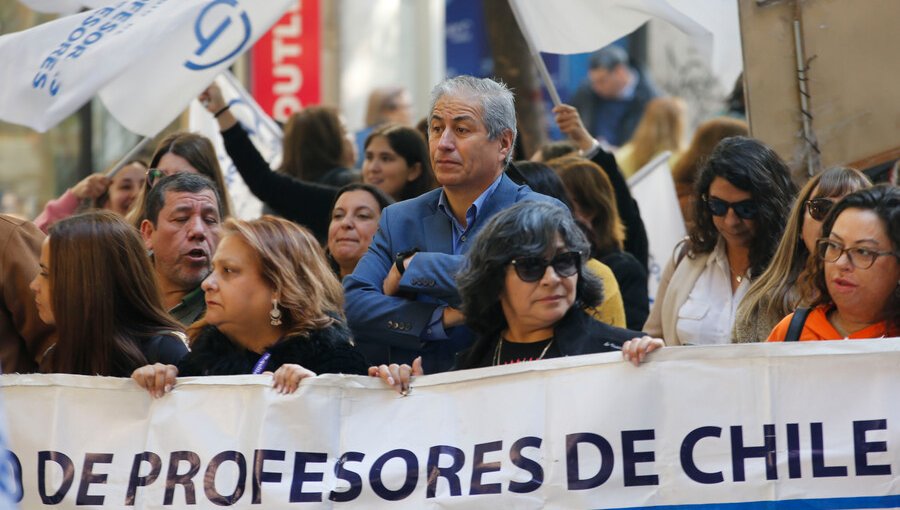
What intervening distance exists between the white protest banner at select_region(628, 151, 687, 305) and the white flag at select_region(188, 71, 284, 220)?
93.3 inches

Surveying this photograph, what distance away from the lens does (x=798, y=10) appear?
6.55 m

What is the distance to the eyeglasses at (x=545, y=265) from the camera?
181 inches

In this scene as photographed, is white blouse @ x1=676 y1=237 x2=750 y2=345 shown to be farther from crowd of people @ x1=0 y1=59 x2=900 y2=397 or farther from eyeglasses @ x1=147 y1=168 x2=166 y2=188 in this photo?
eyeglasses @ x1=147 y1=168 x2=166 y2=188

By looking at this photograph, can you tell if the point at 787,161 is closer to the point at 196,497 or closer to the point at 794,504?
the point at 794,504

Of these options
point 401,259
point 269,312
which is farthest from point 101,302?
point 401,259

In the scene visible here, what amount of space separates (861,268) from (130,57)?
345 cm

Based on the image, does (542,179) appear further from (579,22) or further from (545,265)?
(545,265)

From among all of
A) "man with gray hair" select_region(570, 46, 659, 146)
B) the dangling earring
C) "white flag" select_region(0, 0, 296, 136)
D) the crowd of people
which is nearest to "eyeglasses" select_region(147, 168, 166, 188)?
the crowd of people

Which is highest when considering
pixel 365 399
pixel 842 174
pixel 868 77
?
pixel 868 77

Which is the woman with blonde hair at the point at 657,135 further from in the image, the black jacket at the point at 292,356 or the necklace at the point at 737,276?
the black jacket at the point at 292,356

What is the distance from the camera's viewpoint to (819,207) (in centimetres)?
533

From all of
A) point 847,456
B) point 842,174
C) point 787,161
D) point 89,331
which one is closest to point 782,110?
point 787,161

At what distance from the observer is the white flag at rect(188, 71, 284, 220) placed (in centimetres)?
935

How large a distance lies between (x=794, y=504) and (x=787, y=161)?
255 centimetres
